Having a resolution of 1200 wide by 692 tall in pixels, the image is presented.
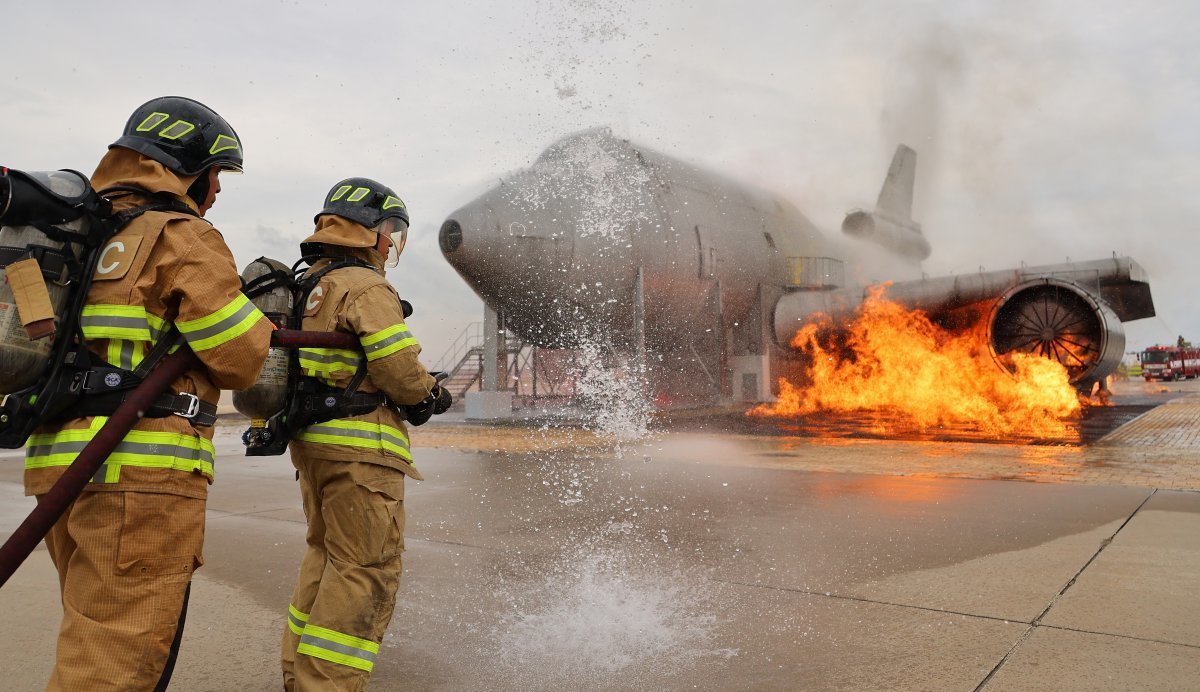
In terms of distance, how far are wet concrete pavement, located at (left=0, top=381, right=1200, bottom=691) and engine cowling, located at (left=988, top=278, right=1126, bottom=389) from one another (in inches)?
278

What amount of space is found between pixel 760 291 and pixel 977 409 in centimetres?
606

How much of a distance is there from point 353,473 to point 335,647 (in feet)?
1.92

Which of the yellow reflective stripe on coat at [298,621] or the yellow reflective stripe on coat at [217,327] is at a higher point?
the yellow reflective stripe on coat at [217,327]

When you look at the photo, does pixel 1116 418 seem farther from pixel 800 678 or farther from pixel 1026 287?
pixel 800 678

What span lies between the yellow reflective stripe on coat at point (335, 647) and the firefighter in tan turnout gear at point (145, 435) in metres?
0.44

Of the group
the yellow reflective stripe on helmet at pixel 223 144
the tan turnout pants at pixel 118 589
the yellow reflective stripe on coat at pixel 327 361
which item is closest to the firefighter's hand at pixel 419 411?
the yellow reflective stripe on coat at pixel 327 361

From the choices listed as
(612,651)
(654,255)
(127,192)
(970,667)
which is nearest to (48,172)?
(127,192)

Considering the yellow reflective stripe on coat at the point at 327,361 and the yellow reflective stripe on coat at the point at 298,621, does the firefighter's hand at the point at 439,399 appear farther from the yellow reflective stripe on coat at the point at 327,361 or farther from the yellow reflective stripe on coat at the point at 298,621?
the yellow reflective stripe on coat at the point at 298,621

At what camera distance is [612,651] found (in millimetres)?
3254

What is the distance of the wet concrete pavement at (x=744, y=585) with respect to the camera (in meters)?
3.04

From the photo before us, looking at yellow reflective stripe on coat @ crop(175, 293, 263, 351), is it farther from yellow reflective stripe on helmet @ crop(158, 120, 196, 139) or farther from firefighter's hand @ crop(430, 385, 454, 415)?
firefighter's hand @ crop(430, 385, 454, 415)

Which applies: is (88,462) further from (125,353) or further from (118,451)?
(125,353)

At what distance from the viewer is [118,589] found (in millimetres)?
2031

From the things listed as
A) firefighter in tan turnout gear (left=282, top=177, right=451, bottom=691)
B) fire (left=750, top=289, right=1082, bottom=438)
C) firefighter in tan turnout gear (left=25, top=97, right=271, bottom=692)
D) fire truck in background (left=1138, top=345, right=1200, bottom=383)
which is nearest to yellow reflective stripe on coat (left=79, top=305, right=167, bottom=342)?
firefighter in tan turnout gear (left=25, top=97, right=271, bottom=692)
